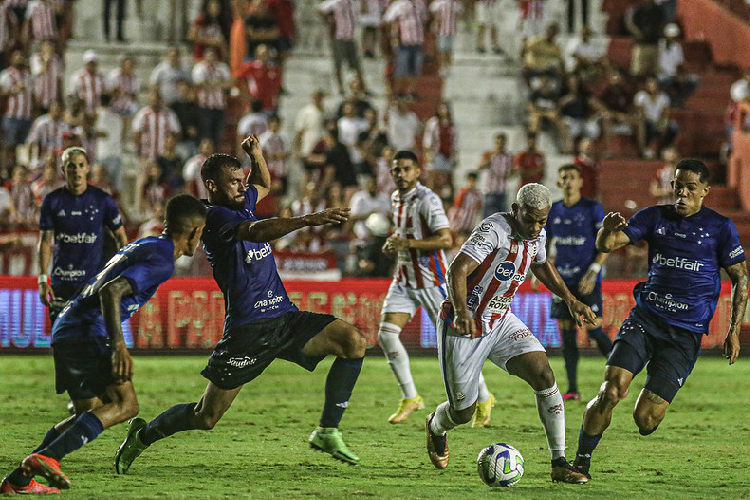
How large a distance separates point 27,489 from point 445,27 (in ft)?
59.5

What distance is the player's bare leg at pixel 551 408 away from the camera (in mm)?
8125

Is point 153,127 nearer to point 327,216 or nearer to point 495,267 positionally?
point 495,267

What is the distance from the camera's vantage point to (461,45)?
25984 mm

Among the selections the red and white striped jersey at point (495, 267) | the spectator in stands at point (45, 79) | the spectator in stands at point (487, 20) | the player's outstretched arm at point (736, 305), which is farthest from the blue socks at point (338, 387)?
the spectator in stands at point (487, 20)

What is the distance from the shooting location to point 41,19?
2302 cm

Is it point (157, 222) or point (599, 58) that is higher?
point (599, 58)

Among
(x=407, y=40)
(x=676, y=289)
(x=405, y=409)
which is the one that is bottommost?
(x=405, y=409)

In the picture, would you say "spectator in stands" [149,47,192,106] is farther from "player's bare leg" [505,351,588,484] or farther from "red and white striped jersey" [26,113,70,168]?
"player's bare leg" [505,351,588,484]

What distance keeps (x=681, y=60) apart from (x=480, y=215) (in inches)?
301

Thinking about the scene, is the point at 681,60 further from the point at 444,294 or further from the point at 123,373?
the point at 123,373

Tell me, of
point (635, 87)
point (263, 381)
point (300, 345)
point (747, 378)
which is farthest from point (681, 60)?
point (300, 345)

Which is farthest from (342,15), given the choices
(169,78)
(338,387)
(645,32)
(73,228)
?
(338,387)

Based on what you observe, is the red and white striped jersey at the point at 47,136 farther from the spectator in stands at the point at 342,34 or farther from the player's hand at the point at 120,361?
the player's hand at the point at 120,361

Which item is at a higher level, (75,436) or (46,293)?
(46,293)
